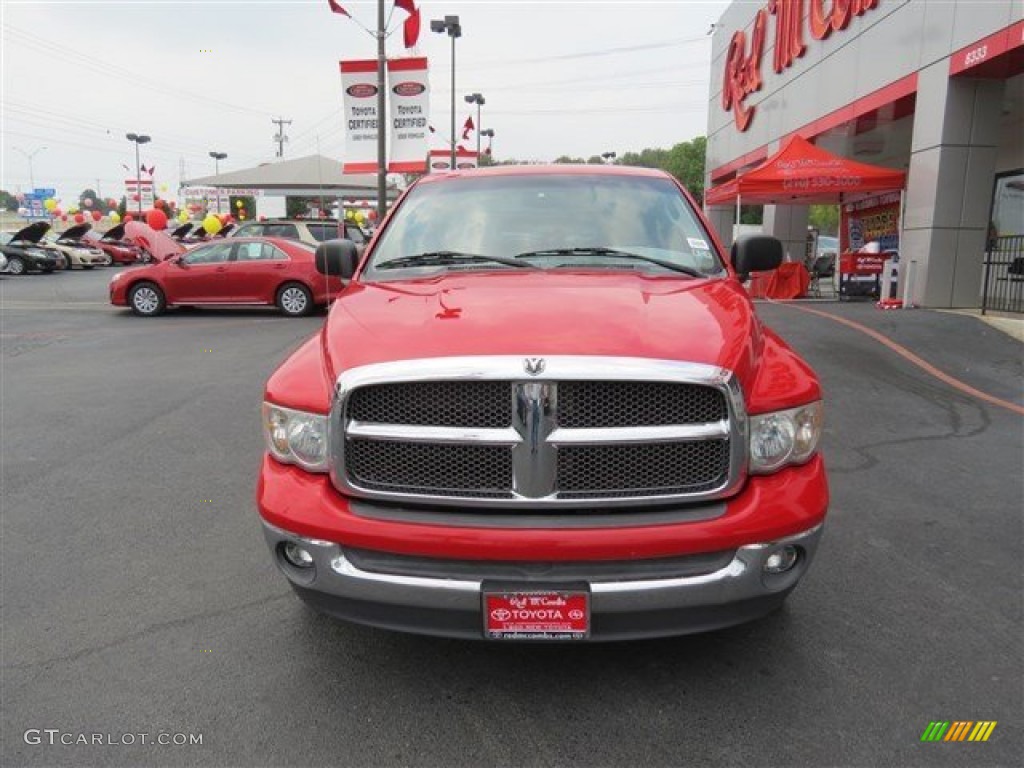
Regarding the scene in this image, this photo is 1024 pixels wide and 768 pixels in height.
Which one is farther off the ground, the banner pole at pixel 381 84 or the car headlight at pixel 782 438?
the banner pole at pixel 381 84

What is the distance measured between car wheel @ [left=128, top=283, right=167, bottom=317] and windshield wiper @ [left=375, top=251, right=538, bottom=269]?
1262 centimetres

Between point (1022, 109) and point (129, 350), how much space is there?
55.0 feet

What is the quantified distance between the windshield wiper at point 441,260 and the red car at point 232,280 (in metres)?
10.8

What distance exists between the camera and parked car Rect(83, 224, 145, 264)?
3388 centimetres

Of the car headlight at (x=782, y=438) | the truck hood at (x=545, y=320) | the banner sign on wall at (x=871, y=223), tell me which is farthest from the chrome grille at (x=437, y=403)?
the banner sign on wall at (x=871, y=223)

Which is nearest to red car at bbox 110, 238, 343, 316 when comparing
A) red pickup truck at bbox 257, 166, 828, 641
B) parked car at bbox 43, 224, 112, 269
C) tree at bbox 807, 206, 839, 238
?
red pickup truck at bbox 257, 166, 828, 641


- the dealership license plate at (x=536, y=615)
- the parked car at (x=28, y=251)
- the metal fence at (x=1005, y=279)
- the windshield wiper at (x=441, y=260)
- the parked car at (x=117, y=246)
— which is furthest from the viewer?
the parked car at (x=117, y=246)

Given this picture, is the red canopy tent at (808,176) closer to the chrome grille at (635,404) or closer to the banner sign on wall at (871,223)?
the banner sign on wall at (871,223)

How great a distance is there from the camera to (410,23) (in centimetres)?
1761

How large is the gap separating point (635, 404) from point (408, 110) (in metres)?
17.0

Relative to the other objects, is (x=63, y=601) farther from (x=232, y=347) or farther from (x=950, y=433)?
(x=232, y=347)

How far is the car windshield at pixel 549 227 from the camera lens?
354cm

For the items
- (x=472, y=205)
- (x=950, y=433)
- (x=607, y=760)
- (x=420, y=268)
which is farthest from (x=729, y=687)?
(x=950, y=433)

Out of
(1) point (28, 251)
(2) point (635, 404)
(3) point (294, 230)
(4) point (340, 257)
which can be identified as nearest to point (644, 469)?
(2) point (635, 404)
